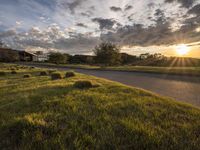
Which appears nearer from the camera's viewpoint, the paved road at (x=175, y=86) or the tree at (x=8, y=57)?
the paved road at (x=175, y=86)

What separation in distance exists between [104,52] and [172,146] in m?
39.4

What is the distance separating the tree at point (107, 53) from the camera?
41250mm

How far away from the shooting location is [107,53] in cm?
4116

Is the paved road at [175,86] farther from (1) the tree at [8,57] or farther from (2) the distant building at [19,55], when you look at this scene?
(2) the distant building at [19,55]

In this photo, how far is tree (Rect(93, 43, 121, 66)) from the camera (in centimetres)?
4125

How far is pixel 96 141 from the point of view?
3031 millimetres

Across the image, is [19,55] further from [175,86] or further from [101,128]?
[101,128]

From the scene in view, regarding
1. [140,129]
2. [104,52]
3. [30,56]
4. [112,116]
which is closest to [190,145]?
[140,129]

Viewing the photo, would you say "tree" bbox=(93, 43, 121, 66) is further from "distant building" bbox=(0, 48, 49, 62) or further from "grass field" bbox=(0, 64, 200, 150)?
"distant building" bbox=(0, 48, 49, 62)

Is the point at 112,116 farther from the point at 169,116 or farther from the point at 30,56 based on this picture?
the point at 30,56

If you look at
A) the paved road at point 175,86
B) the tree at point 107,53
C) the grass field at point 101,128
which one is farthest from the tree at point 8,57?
the grass field at point 101,128

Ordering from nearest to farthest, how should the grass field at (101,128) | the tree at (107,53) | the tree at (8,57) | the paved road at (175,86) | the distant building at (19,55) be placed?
the grass field at (101,128) → the paved road at (175,86) → the tree at (107,53) → the tree at (8,57) → the distant building at (19,55)

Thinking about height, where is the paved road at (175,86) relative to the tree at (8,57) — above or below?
below

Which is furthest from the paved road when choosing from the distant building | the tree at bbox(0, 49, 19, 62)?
the distant building
